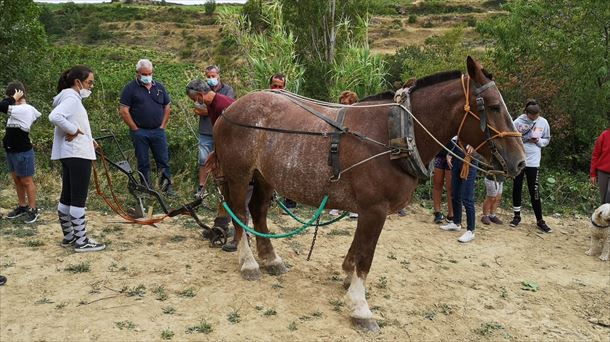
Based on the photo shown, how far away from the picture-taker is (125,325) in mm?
4016

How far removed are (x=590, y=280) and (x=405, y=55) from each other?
56.3ft

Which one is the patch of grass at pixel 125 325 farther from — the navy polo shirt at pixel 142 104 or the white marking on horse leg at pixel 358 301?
the navy polo shirt at pixel 142 104

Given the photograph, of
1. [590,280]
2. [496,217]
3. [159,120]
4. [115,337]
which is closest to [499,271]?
[590,280]

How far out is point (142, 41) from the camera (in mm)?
57031

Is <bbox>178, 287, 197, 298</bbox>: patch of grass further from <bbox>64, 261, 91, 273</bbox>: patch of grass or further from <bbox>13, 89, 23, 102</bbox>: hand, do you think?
<bbox>13, 89, 23, 102</bbox>: hand

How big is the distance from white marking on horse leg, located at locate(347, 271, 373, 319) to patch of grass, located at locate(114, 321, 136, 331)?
185 cm

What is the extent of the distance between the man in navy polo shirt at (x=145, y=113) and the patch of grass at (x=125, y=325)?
3.54 meters

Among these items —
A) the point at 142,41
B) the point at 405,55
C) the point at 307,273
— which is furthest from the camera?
the point at 142,41

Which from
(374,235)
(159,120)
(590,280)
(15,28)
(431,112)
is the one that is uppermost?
(15,28)

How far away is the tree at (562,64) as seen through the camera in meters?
10.8

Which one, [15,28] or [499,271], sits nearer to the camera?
[499,271]

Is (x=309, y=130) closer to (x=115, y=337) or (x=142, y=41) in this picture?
(x=115, y=337)

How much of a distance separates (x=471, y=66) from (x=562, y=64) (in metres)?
9.12

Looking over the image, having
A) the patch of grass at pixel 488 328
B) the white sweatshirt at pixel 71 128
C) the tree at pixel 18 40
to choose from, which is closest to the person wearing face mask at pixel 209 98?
the white sweatshirt at pixel 71 128
